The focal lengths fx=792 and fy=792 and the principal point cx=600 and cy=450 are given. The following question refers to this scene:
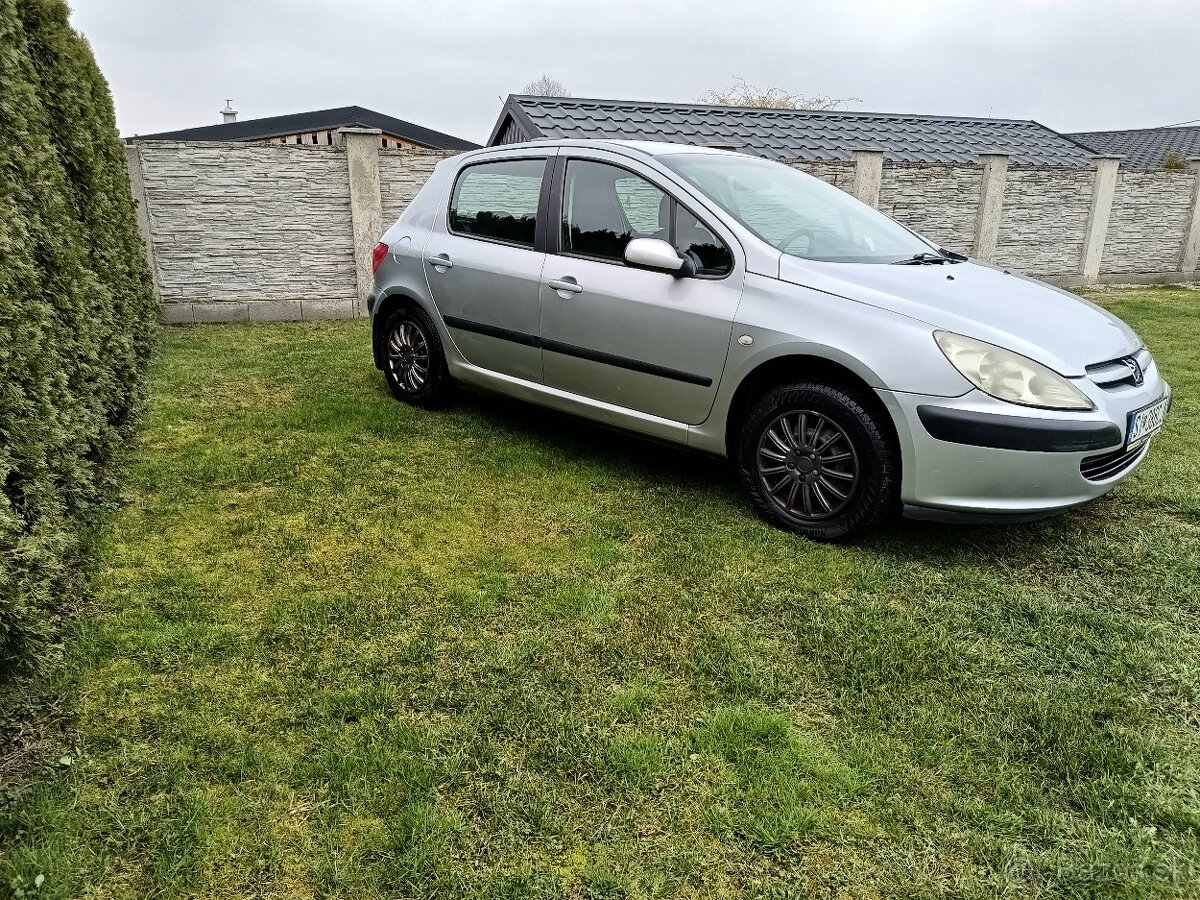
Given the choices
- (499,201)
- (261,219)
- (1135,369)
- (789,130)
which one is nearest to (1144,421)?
(1135,369)

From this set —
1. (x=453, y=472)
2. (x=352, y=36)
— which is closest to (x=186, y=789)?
(x=453, y=472)

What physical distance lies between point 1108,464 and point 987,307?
82 cm

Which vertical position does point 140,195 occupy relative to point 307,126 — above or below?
below

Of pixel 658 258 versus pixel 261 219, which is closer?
pixel 658 258

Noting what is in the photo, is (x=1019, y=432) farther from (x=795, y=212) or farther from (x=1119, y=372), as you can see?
(x=795, y=212)

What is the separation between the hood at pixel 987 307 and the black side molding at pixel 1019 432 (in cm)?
24

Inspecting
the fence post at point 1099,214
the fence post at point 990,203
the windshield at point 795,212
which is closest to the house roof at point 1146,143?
the fence post at point 1099,214

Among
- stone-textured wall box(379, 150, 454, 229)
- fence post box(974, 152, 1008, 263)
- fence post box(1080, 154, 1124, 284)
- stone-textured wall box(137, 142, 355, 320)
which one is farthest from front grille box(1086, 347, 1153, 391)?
fence post box(1080, 154, 1124, 284)

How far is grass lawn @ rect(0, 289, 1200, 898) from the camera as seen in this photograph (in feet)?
6.27

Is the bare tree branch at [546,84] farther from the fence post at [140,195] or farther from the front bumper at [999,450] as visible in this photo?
the front bumper at [999,450]

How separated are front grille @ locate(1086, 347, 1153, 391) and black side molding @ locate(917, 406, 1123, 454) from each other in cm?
22

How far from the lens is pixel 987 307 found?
3.40m

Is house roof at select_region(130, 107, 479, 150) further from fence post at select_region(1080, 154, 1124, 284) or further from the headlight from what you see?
the headlight

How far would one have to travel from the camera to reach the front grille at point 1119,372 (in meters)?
3.25
